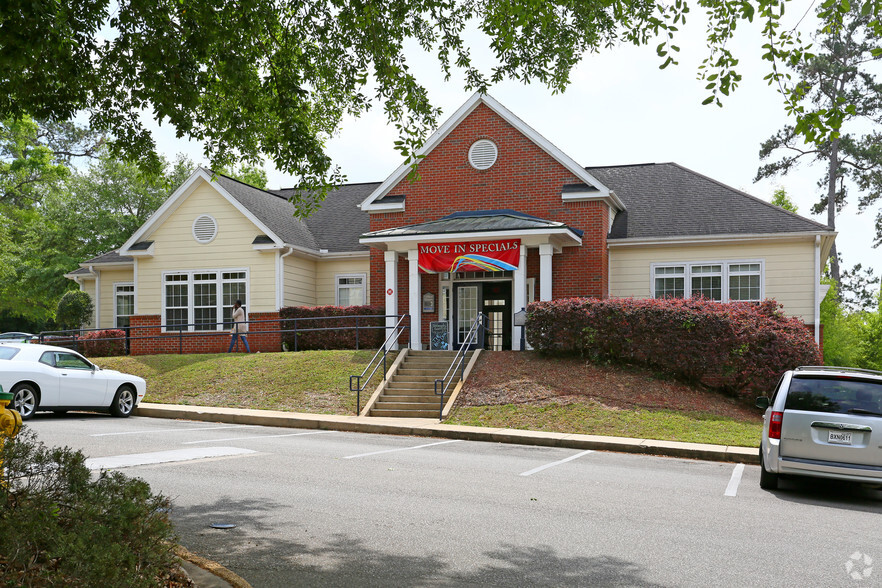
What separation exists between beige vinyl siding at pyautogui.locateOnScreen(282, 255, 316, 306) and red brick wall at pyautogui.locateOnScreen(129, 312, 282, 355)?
109 centimetres

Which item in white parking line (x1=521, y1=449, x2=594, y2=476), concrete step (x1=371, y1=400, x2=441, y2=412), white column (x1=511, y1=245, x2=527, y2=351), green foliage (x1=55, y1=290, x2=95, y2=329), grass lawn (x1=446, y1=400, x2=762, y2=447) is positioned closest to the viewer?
white parking line (x1=521, y1=449, x2=594, y2=476)

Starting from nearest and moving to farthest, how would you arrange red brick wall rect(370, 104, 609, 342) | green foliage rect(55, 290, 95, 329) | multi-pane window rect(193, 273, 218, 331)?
1. red brick wall rect(370, 104, 609, 342)
2. multi-pane window rect(193, 273, 218, 331)
3. green foliage rect(55, 290, 95, 329)

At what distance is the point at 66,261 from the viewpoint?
4025 centimetres

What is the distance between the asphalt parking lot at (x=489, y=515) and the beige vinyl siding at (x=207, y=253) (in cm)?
1355

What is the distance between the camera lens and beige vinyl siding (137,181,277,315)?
26.5m

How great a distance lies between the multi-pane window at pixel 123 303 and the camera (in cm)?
2969

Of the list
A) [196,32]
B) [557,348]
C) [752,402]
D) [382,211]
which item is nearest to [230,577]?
[196,32]

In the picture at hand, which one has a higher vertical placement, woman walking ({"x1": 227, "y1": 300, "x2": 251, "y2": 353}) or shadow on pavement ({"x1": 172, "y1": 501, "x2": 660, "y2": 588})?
woman walking ({"x1": 227, "y1": 300, "x2": 251, "y2": 353})

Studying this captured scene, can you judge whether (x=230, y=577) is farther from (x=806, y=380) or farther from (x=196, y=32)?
(x=806, y=380)

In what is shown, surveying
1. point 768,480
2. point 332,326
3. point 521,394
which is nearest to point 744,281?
point 521,394

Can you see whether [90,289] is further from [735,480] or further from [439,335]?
[735,480]

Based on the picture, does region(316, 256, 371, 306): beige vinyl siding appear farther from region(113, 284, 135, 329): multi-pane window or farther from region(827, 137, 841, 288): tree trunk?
region(827, 137, 841, 288): tree trunk

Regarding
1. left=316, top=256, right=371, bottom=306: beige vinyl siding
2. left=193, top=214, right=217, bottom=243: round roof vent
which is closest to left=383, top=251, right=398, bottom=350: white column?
left=316, top=256, right=371, bottom=306: beige vinyl siding

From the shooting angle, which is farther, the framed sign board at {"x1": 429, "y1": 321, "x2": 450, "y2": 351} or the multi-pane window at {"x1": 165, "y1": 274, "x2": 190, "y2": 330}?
the multi-pane window at {"x1": 165, "y1": 274, "x2": 190, "y2": 330}
